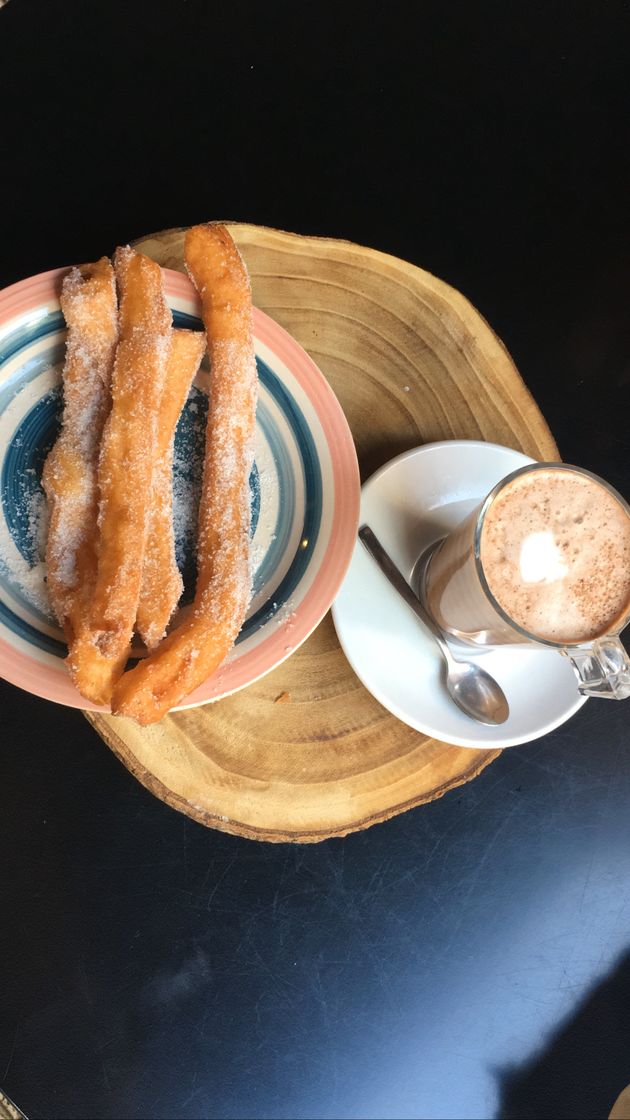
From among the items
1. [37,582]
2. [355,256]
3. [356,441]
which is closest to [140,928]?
[37,582]

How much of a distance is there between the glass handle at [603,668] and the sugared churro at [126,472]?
1.87 feet

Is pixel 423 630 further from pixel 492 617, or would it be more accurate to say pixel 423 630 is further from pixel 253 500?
pixel 253 500

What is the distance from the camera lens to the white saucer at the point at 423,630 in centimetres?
124

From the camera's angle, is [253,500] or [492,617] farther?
[253,500]

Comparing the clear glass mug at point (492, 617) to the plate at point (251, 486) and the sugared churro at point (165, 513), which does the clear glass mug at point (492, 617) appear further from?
the sugared churro at point (165, 513)

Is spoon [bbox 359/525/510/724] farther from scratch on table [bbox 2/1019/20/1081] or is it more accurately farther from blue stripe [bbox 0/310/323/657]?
scratch on table [bbox 2/1019/20/1081]

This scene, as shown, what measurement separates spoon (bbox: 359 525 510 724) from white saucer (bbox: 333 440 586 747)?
0.5 inches

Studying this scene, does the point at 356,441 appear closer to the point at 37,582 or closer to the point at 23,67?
the point at 37,582

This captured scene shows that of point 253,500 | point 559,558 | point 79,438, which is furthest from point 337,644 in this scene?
point 79,438

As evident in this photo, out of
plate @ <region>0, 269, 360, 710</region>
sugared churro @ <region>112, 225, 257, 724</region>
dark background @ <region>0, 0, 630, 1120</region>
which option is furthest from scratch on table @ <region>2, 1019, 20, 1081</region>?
sugared churro @ <region>112, 225, 257, 724</region>

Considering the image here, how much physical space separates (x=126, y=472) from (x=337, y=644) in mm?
418

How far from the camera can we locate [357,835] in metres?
1.36

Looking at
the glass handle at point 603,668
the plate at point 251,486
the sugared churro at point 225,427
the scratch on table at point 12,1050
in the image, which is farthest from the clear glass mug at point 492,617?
the scratch on table at point 12,1050

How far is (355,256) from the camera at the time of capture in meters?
1.35
